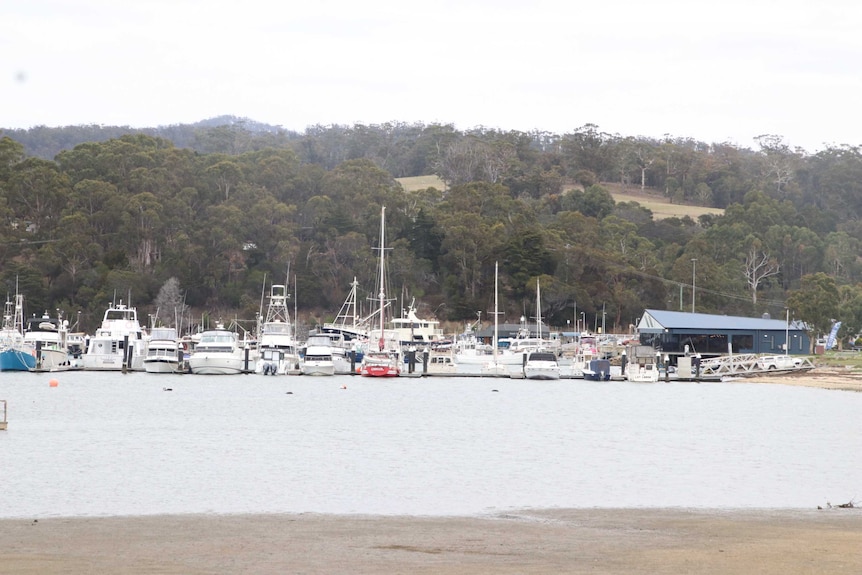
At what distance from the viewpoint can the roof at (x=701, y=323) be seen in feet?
325

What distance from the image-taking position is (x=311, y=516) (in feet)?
76.0

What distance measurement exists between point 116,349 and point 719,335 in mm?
47766

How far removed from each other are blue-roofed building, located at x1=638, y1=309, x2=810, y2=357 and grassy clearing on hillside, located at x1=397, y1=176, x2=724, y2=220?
62730 millimetres

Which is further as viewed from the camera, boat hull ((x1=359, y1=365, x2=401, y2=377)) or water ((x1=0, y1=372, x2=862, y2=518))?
boat hull ((x1=359, y1=365, x2=401, y2=377))

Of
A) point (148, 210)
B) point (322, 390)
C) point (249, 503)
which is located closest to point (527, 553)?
point (249, 503)

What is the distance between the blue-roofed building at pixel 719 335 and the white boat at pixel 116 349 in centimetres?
4081

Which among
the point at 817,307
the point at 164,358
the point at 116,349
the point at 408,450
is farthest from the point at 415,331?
the point at 408,450

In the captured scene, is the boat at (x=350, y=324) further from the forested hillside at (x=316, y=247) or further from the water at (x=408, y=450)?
the water at (x=408, y=450)

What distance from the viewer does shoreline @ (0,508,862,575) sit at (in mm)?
16578

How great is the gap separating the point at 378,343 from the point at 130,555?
7366cm

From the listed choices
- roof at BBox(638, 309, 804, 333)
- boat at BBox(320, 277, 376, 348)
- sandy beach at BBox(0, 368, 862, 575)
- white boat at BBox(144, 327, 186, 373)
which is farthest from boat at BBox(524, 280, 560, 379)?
sandy beach at BBox(0, 368, 862, 575)

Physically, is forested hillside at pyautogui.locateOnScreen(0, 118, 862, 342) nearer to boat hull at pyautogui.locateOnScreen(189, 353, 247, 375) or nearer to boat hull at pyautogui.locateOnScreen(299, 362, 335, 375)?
boat hull at pyautogui.locateOnScreen(189, 353, 247, 375)

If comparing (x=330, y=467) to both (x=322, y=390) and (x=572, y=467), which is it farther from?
(x=322, y=390)

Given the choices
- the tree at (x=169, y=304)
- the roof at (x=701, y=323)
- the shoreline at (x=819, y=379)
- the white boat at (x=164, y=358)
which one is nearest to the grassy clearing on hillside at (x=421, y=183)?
the tree at (x=169, y=304)
